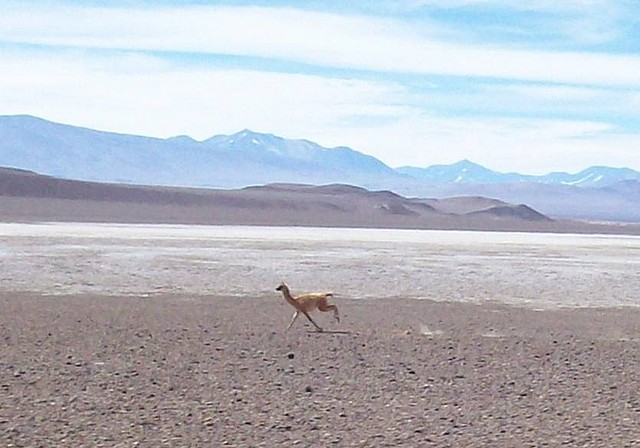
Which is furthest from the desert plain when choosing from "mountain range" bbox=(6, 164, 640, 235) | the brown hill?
the brown hill

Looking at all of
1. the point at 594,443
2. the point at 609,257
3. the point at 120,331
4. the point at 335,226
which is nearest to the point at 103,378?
the point at 120,331

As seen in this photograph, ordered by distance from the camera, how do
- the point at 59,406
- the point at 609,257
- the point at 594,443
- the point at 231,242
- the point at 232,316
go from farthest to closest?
the point at 231,242, the point at 609,257, the point at 232,316, the point at 59,406, the point at 594,443

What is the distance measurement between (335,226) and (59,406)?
4050cm

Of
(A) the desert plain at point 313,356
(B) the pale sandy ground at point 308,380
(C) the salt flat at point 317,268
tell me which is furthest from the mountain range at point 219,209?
(B) the pale sandy ground at point 308,380

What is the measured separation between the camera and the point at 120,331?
42.1 ft

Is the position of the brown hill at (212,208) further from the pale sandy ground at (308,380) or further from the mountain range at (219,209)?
the pale sandy ground at (308,380)

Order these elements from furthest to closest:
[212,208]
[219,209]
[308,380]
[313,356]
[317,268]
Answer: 1. [212,208]
2. [219,209]
3. [317,268]
4. [313,356]
5. [308,380]

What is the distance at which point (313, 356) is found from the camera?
11492 millimetres

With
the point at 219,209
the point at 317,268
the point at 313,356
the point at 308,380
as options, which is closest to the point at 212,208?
the point at 219,209

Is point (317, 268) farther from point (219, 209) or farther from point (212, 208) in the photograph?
point (212, 208)

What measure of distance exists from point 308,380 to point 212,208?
5151cm

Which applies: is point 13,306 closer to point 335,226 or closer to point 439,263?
point 439,263

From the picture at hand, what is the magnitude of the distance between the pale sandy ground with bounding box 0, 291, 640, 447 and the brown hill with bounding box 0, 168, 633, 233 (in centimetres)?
3212

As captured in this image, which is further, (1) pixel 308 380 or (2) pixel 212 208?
(2) pixel 212 208
